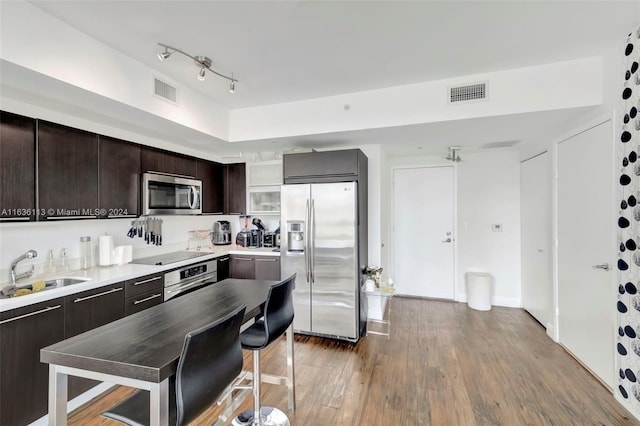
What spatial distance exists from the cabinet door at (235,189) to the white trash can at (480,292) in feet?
11.9

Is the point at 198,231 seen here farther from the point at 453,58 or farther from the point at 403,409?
the point at 453,58

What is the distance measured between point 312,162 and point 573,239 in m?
2.81

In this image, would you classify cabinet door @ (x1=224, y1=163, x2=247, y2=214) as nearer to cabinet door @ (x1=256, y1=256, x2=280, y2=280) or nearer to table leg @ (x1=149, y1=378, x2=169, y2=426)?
cabinet door @ (x1=256, y1=256, x2=280, y2=280)

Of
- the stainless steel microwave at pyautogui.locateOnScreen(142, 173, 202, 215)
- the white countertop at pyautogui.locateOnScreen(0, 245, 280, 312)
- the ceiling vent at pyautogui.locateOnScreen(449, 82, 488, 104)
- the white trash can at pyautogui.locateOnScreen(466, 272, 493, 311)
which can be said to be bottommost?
the white trash can at pyautogui.locateOnScreen(466, 272, 493, 311)

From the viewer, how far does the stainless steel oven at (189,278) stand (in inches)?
116

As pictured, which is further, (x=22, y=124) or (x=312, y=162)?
(x=312, y=162)

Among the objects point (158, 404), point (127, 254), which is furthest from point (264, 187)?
point (158, 404)

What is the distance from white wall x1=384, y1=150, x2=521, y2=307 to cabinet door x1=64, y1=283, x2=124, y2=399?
346 centimetres

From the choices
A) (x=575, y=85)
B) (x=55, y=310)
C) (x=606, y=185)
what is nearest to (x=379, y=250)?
(x=606, y=185)

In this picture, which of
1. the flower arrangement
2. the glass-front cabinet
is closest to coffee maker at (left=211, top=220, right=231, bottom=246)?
the glass-front cabinet

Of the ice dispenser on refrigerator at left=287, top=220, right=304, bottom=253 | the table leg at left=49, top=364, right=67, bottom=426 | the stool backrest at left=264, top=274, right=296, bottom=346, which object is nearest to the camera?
the table leg at left=49, top=364, right=67, bottom=426

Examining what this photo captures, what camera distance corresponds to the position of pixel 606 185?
2.39 metres

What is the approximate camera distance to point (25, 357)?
188 cm

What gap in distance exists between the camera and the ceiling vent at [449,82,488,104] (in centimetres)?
273
